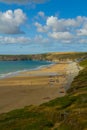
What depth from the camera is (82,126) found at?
2269cm

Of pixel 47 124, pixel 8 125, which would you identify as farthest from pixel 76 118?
pixel 8 125

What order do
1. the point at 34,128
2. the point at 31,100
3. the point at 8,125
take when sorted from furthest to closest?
1. the point at 31,100
2. the point at 8,125
3. the point at 34,128

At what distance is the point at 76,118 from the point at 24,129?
418cm

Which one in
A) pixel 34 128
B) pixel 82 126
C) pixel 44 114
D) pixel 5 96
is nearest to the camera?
pixel 82 126

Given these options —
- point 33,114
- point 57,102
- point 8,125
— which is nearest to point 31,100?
point 57,102

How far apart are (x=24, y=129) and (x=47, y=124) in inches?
79.6

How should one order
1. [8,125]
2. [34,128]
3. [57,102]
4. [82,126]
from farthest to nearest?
[57,102], [8,125], [34,128], [82,126]

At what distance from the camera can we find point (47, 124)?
24969 mm

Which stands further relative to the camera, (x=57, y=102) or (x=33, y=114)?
(x=57, y=102)

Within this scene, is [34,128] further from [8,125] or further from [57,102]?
[57,102]

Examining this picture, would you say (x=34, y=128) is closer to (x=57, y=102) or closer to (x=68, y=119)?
(x=68, y=119)

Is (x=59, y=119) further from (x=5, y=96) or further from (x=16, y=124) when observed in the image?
(x=5, y=96)

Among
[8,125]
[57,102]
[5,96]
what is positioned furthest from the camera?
[5,96]

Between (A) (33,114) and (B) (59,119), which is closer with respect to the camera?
(B) (59,119)
